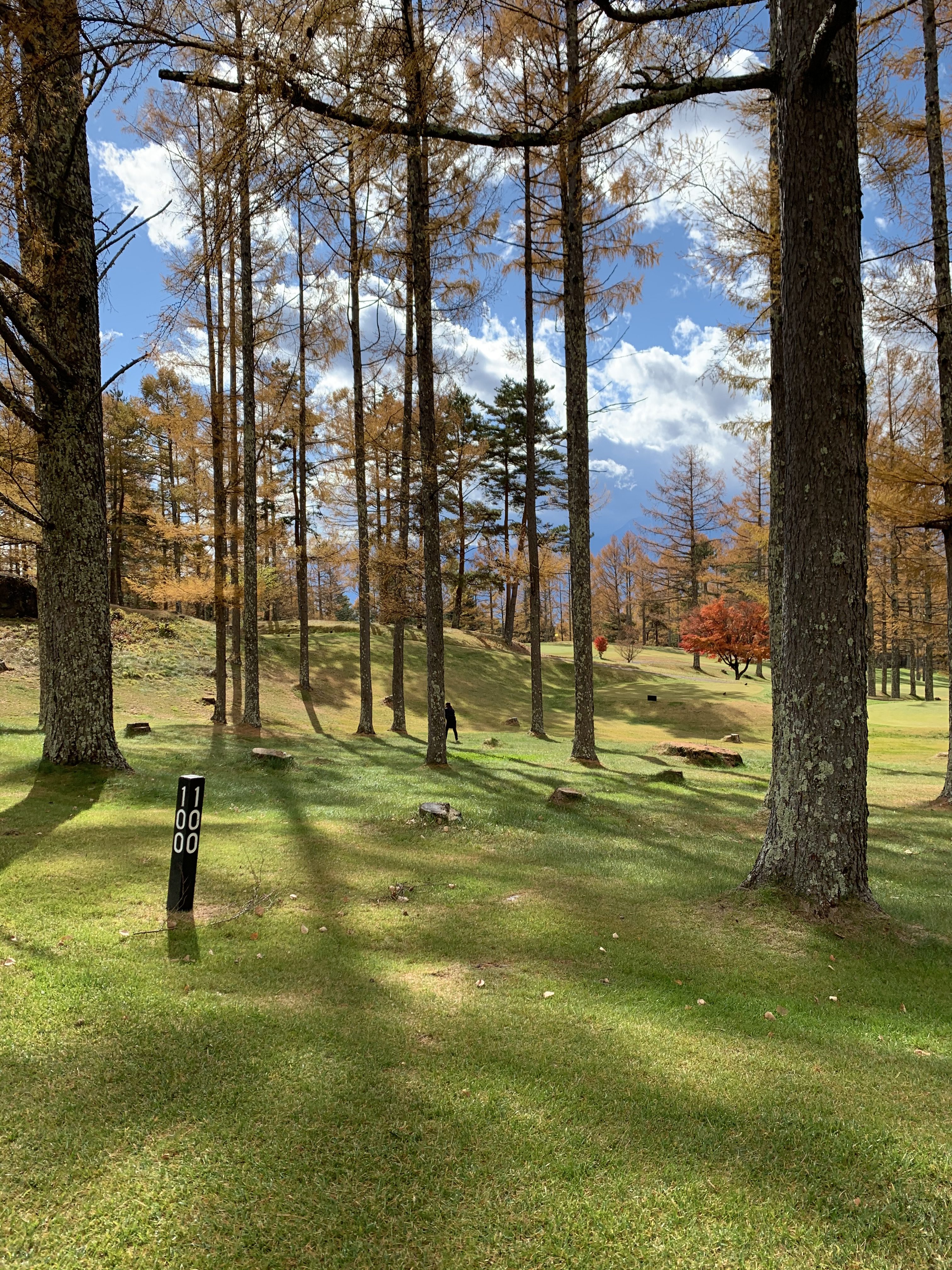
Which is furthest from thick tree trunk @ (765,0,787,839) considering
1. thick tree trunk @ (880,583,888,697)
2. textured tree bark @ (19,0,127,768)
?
thick tree trunk @ (880,583,888,697)

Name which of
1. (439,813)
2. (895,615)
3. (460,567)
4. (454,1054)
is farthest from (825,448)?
(460,567)

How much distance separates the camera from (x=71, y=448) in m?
7.77

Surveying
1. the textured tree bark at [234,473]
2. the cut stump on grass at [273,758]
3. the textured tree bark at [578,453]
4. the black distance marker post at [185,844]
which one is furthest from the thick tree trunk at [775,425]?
the textured tree bark at [234,473]

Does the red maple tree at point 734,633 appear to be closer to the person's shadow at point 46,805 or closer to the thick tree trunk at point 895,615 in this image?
the thick tree trunk at point 895,615

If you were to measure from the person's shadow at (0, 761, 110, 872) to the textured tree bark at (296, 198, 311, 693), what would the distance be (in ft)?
36.8

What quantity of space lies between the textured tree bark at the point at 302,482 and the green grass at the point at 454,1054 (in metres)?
13.5

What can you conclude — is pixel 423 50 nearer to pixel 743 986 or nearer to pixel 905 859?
pixel 743 986

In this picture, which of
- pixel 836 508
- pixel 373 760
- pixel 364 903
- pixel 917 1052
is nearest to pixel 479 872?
pixel 364 903

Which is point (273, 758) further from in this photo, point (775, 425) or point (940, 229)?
point (940, 229)

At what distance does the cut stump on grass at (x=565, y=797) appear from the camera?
8961 mm

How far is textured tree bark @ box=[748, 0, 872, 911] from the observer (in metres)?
4.45

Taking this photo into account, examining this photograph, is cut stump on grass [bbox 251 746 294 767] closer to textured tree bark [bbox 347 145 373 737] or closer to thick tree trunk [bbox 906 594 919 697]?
textured tree bark [bbox 347 145 373 737]

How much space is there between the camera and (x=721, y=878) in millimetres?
5945

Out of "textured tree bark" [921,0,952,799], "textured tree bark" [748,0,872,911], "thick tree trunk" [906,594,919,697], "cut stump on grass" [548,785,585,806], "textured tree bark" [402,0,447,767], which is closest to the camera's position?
"textured tree bark" [748,0,872,911]
